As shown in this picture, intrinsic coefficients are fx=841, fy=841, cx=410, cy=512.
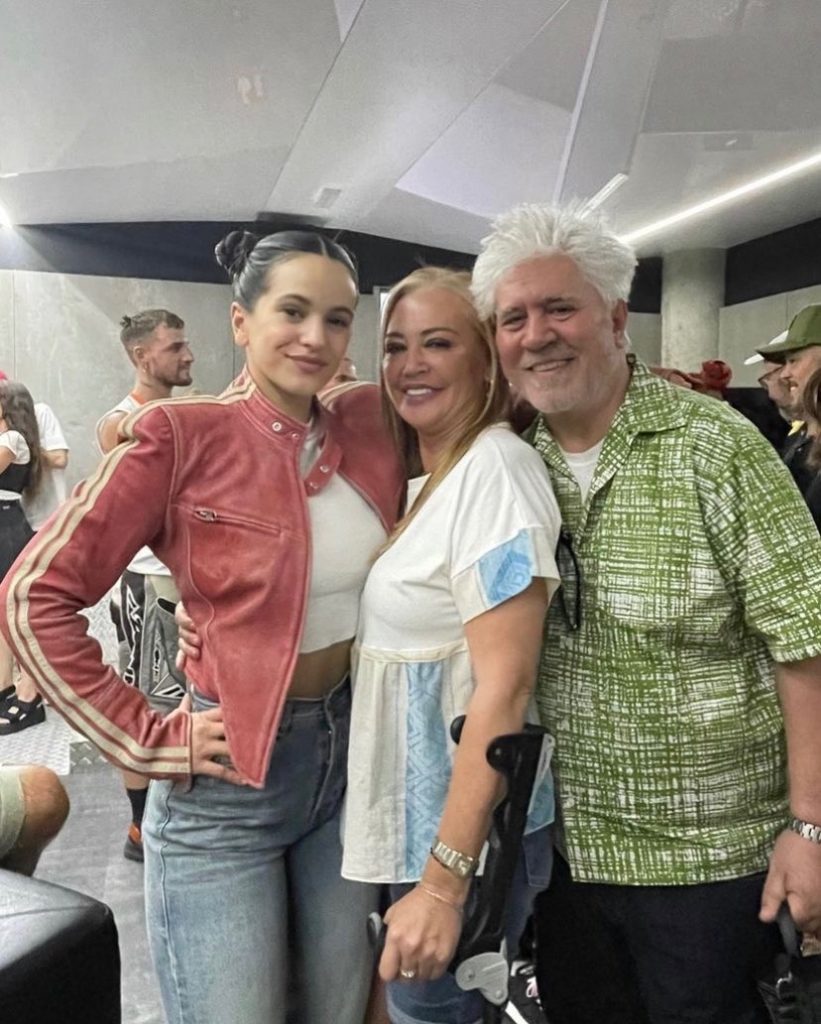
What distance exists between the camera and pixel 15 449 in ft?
12.6

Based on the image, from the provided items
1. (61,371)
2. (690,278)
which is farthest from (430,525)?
(690,278)

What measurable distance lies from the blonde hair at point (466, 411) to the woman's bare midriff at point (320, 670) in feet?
0.51

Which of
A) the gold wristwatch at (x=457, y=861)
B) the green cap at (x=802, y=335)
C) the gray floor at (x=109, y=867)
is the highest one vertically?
the green cap at (x=802, y=335)

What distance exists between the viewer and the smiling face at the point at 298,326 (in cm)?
111

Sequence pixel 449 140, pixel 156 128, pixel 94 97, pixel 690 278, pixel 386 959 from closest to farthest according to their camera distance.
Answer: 1. pixel 386 959
2. pixel 94 97
3. pixel 156 128
4. pixel 449 140
5. pixel 690 278

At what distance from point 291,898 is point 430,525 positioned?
57cm

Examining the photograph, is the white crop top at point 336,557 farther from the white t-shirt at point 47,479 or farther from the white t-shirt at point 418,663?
the white t-shirt at point 47,479

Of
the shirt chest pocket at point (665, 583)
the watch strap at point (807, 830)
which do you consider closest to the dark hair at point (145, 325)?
the shirt chest pocket at point (665, 583)

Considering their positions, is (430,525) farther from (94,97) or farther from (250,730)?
(94,97)

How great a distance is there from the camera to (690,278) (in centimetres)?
588

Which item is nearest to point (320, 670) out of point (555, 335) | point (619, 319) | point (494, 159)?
point (555, 335)

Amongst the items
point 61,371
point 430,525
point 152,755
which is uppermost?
point 61,371

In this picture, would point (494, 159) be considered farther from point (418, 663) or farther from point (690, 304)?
point (418, 663)

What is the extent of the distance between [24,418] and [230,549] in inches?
131
